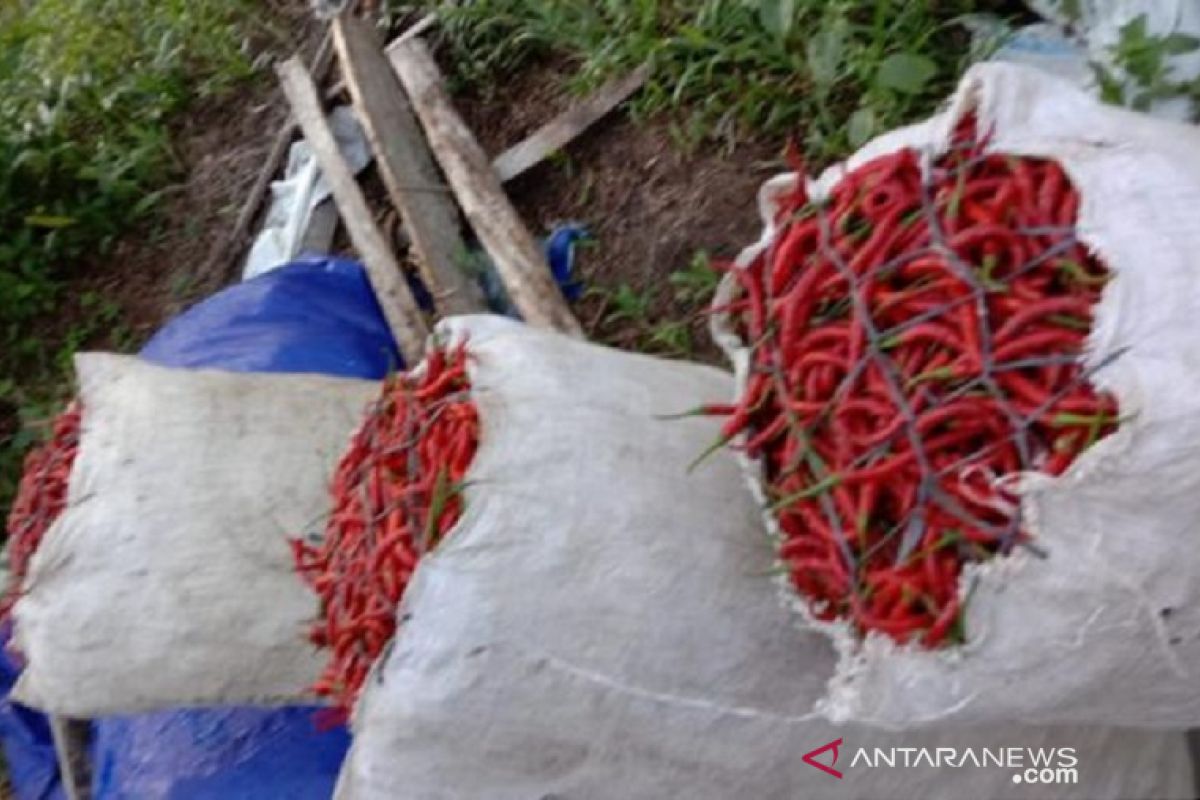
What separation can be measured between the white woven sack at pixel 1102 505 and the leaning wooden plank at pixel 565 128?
1415 millimetres

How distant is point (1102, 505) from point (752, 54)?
1.57 metres

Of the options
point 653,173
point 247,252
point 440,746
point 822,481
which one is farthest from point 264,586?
point 247,252

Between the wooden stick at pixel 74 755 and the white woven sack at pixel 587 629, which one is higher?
the white woven sack at pixel 587 629

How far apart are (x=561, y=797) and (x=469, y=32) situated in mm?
1800

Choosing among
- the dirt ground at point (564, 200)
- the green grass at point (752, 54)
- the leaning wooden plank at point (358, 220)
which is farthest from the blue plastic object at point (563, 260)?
the green grass at point (752, 54)

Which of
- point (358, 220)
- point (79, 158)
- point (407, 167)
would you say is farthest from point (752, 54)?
point (79, 158)

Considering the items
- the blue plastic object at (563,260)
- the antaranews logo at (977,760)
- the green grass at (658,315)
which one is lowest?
the antaranews logo at (977,760)

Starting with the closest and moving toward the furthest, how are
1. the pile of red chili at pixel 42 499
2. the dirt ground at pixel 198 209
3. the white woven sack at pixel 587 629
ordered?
the white woven sack at pixel 587 629 → the pile of red chili at pixel 42 499 → the dirt ground at pixel 198 209

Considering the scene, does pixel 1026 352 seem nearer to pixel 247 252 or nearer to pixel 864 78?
pixel 864 78

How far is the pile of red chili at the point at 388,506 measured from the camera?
4.97ft

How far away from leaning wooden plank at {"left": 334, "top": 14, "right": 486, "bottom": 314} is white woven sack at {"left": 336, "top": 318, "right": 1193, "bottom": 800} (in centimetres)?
97

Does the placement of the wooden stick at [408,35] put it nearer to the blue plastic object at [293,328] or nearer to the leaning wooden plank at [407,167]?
the leaning wooden plank at [407,167]

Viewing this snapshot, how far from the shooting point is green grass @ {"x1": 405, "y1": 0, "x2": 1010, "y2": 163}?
96.0 inches

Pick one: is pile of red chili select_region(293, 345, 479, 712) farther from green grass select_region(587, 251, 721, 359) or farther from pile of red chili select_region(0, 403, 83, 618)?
green grass select_region(587, 251, 721, 359)
